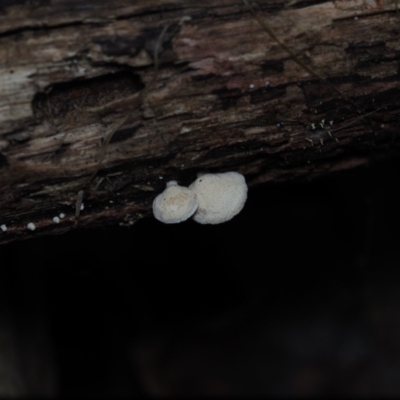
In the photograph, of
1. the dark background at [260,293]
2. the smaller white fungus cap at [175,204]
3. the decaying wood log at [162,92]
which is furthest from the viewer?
the dark background at [260,293]

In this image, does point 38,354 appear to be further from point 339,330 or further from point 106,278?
point 339,330

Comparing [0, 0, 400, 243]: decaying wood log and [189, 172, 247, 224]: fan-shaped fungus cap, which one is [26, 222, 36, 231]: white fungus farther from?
[189, 172, 247, 224]: fan-shaped fungus cap

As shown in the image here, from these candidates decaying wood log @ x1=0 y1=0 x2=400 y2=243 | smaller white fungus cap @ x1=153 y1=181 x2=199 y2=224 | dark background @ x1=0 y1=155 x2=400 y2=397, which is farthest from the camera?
dark background @ x1=0 y1=155 x2=400 y2=397

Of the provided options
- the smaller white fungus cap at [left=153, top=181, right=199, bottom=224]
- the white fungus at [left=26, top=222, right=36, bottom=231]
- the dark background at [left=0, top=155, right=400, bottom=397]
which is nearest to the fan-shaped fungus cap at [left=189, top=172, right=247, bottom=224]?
the smaller white fungus cap at [left=153, top=181, right=199, bottom=224]

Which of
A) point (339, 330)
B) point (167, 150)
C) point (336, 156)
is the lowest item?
point (339, 330)

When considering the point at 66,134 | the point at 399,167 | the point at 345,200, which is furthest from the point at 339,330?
the point at 66,134

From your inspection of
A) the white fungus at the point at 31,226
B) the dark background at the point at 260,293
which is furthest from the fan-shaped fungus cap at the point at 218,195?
the dark background at the point at 260,293

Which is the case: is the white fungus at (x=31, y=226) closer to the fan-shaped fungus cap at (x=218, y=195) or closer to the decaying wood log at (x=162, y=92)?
the decaying wood log at (x=162, y=92)
